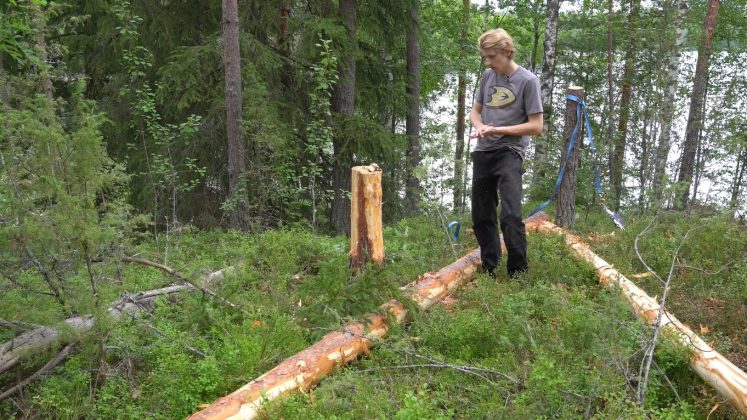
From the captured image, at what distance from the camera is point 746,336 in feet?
12.9

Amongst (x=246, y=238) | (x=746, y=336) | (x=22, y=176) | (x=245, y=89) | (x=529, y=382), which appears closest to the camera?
(x=529, y=382)

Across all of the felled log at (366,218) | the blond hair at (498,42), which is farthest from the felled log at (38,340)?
the blond hair at (498,42)

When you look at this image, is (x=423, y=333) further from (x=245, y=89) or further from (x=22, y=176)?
(x=245, y=89)

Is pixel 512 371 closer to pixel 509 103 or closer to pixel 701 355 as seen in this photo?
pixel 701 355

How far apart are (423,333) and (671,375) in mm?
1700

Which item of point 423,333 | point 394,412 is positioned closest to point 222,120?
point 423,333

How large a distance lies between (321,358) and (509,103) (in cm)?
298

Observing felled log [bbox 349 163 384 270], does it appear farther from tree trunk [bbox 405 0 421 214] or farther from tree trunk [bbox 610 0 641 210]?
tree trunk [bbox 610 0 641 210]

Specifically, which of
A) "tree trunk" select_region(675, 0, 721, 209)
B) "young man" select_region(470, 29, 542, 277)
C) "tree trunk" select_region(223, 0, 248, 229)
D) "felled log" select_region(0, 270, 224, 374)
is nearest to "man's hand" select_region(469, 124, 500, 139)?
"young man" select_region(470, 29, 542, 277)

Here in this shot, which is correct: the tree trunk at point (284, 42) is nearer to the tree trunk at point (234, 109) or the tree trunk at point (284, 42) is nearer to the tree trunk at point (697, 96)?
the tree trunk at point (234, 109)

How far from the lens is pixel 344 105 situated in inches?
436

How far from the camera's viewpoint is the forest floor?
120 inches

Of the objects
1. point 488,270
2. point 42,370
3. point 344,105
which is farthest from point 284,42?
point 42,370

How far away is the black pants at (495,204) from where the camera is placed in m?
4.98
